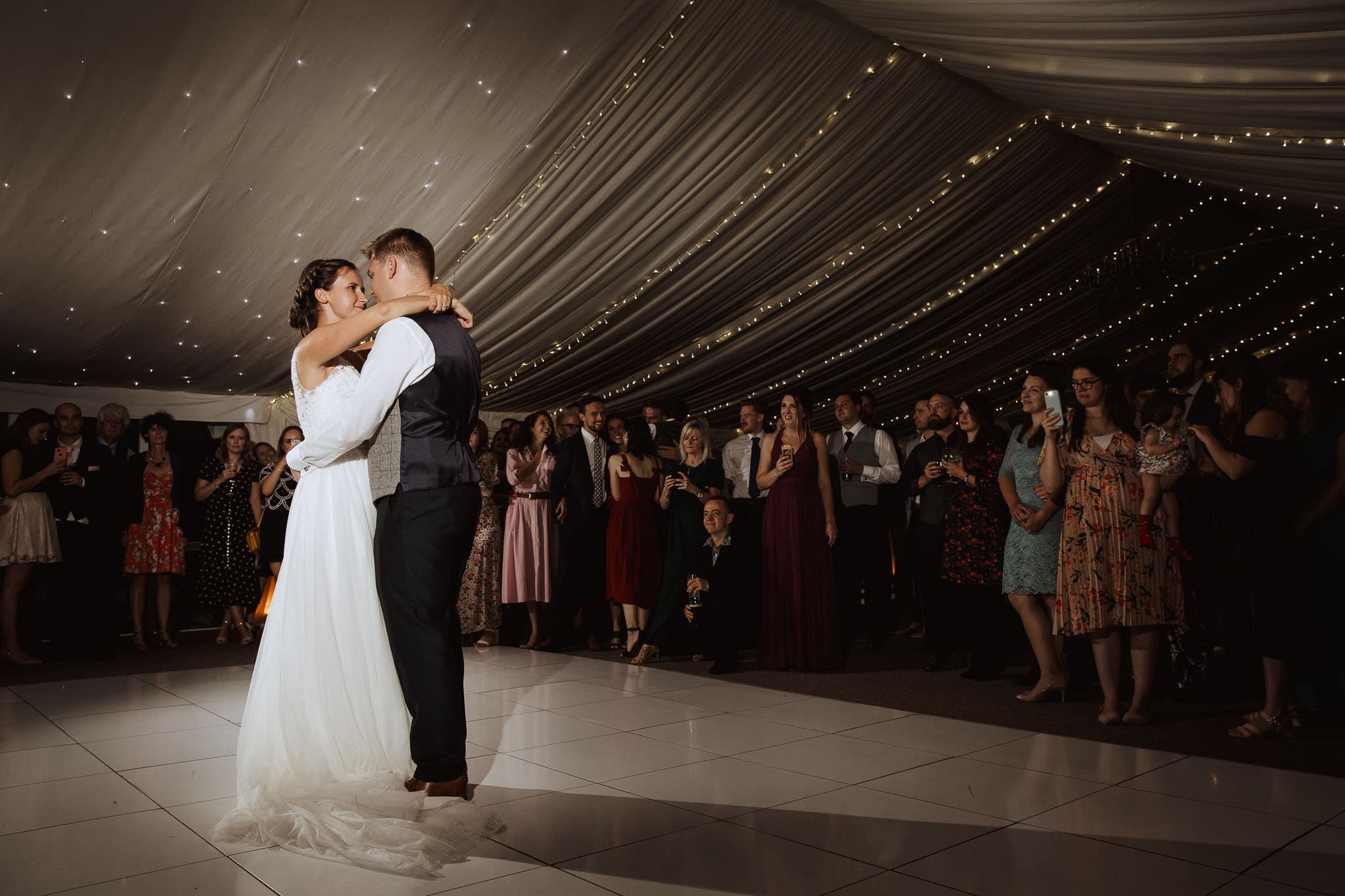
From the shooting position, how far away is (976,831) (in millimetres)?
2262

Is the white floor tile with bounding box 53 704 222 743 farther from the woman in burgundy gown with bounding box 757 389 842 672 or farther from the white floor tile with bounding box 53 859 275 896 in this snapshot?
the woman in burgundy gown with bounding box 757 389 842 672

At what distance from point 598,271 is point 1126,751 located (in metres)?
4.96

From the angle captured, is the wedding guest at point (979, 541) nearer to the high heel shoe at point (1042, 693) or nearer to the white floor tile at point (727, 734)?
the high heel shoe at point (1042, 693)

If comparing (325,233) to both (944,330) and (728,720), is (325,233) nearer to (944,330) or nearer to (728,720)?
(728,720)

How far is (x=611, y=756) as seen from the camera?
306 centimetres

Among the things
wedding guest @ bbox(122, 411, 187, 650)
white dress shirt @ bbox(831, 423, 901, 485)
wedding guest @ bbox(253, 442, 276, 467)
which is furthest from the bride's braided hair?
wedding guest @ bbox(253, 442, 276, 467)

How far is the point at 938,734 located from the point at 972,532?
1.48 metres

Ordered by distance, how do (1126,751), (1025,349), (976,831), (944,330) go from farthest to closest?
(1025,349) → (944,330) → (1126,751) → (976,831)

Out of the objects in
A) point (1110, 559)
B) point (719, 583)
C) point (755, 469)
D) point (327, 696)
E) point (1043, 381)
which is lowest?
point (327, 696)

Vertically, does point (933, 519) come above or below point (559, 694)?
above

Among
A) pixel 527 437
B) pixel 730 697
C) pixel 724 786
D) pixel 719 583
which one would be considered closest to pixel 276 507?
pixel 527 437

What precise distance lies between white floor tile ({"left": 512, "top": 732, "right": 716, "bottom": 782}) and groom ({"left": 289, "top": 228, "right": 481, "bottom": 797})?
21.1 inches

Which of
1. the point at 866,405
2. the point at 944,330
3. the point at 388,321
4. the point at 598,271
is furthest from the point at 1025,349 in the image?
the point at 388,321

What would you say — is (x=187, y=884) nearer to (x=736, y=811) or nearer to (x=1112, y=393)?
(x=736, y=811)
